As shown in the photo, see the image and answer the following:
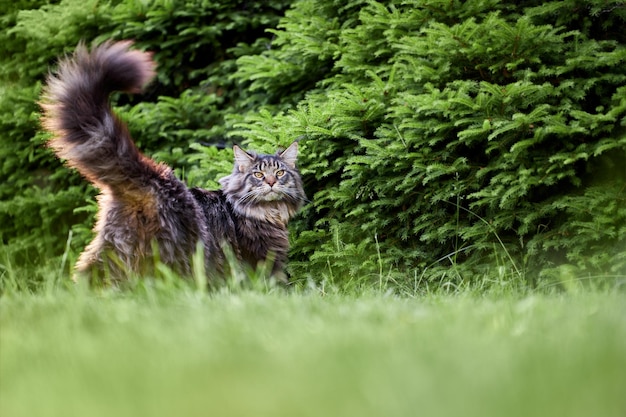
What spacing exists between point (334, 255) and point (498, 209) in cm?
110

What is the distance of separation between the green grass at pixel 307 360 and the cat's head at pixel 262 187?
1.86m

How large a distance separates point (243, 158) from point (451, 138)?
4.55 feet

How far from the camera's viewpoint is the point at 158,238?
3.58m

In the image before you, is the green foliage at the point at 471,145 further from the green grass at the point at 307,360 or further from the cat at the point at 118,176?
the green grass at the point at 307,360

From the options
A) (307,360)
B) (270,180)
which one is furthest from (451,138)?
(307,360)

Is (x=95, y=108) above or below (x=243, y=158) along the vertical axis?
above

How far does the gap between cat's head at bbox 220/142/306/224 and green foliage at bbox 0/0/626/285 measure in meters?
0.47

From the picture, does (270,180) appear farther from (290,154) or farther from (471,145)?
(471,145)

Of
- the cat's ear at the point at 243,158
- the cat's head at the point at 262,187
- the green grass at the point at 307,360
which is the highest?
the green grass at the point at 307,360

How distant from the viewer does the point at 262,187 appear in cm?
430

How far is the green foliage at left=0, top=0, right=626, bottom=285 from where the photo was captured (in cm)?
412

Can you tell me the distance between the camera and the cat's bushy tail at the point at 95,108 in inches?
136

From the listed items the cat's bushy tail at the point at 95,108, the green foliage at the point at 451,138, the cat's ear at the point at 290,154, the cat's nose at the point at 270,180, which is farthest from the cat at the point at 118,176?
the cat's ear at the point at 290,154

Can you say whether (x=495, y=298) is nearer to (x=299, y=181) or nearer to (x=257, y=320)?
(x=257, y=320)
